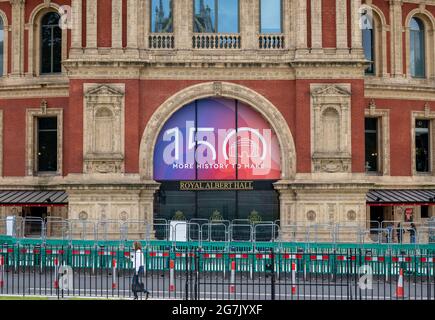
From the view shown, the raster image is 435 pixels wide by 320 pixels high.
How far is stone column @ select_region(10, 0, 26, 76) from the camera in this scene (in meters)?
48.0

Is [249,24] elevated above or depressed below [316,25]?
above

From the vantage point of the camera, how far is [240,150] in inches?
1670

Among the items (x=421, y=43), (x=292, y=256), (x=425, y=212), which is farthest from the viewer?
(x=421, y=43)

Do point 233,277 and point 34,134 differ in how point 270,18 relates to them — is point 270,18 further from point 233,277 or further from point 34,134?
point 233,277

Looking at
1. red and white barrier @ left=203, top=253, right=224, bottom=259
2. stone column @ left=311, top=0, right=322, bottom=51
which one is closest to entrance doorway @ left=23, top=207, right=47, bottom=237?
red and white barrier @ left=203, top=253, right=224, bottom=259

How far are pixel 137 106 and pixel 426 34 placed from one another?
19.5 metres

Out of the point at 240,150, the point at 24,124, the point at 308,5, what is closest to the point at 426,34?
the point at 308,5

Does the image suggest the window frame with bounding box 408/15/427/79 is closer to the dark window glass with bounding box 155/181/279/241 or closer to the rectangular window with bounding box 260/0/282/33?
the rectangular window with bounding box 260/0/282/33

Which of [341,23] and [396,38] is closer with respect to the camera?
[341,23]

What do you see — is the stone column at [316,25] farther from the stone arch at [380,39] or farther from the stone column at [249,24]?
the stone arch at [380,39]

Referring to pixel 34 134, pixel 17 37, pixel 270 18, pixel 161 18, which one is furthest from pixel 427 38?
pixel 17 37

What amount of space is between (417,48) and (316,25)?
11524 millimetres

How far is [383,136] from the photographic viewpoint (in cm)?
4828

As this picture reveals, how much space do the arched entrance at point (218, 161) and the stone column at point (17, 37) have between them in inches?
438
